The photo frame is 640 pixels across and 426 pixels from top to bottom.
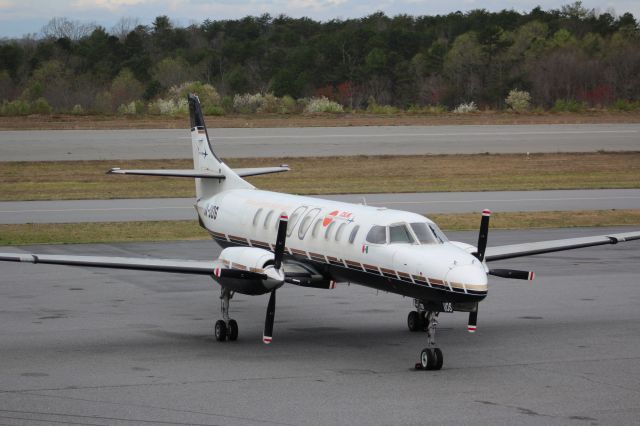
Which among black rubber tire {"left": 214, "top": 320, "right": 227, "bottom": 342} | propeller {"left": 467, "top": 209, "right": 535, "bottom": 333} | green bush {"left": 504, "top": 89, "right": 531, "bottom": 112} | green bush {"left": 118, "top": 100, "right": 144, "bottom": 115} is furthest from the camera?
green bush {"left": 504, "top": 89, "right": 531, "bottom": 112}

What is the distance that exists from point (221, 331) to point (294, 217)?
10.1 ft

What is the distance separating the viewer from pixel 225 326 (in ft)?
59.8

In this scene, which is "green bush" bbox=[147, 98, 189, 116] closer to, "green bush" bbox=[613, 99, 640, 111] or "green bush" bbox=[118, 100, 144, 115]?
"green bush" bbox=[118, 100, 144, 115]

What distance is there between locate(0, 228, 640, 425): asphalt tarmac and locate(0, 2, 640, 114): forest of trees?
53.0 meters

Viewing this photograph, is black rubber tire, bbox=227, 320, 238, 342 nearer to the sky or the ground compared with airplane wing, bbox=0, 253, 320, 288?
nearer to the ground

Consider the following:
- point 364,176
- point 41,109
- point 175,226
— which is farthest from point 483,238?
point 41,109

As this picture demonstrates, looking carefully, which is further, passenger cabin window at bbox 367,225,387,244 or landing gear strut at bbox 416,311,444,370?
passenger cabin window at bbox 367,225,387,244

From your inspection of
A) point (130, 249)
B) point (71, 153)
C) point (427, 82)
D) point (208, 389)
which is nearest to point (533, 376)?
point (208, 389)

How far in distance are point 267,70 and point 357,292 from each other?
3694 inches

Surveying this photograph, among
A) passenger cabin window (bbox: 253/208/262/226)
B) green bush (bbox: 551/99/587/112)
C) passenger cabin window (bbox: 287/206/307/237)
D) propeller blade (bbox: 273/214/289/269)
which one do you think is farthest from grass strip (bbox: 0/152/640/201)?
A: propeller blade (bbox: 273/214/289/269)

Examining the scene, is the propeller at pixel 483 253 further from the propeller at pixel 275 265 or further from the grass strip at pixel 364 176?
the grass strip at pixel 364 176

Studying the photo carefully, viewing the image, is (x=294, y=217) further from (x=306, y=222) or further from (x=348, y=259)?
(x=348, y=259)

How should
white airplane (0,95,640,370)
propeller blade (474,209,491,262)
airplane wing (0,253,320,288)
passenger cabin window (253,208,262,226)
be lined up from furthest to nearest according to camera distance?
1. passenger cabin window (253,208,262,226)
2. airplane wing (0,253,320,288)
3. propeller blade (474,209,491,262)
4. white airplane (0,95,640,370)

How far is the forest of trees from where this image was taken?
92.6 metres
